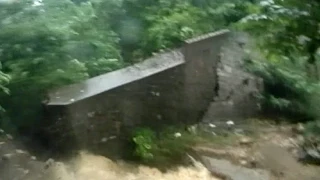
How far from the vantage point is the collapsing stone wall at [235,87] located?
18.6 feet

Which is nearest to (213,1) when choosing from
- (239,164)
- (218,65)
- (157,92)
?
(218,65)

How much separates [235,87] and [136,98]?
54.4 inches

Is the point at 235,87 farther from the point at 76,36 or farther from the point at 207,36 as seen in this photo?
the point at 76,36

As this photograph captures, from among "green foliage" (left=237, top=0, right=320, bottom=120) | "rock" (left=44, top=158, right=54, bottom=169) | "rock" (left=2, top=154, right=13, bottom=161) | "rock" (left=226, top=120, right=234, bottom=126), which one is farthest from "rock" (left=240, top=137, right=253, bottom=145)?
"rock" (left=2, top=154, right=13, bottom=161)

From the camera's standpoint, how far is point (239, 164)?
4.67 meters

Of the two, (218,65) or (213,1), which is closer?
(218,65)

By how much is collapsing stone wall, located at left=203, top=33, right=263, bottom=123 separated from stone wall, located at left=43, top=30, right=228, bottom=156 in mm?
84

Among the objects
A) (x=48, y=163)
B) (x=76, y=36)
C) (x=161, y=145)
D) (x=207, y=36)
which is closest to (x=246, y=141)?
(x=161, y=145)

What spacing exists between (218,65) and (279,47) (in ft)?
5.80

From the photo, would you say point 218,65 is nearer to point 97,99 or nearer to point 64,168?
point 97,99

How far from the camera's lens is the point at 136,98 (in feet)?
15.8

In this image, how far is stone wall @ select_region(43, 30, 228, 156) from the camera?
4.29m

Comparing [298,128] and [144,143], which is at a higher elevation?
[144,143]

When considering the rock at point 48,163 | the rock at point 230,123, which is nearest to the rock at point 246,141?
the rock at point 230,123
